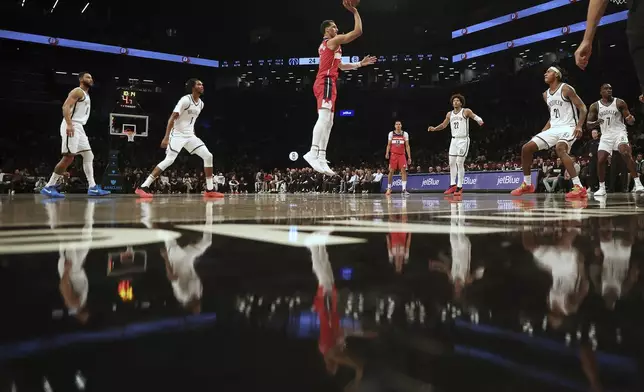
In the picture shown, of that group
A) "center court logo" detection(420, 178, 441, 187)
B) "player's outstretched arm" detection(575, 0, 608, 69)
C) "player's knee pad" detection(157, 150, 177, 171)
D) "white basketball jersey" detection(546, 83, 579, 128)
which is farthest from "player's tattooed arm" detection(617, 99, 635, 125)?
"center court logo" detection(420, 178, 441, 187)

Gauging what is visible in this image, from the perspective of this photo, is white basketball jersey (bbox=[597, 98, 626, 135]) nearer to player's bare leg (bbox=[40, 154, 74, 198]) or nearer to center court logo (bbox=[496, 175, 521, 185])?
center court logo (bbox=[496, 175, 521, 185])

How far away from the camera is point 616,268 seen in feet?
2.66

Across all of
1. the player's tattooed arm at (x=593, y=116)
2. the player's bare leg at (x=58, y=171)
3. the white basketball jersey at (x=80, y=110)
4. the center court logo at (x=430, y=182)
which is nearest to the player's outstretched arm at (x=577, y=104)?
the player's tattooed arm at (x=593, y=116)

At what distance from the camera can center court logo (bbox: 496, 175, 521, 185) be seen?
12.7 m

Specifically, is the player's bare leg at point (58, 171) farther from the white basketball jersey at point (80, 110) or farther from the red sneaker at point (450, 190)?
the red sneaker at point (450, 190)

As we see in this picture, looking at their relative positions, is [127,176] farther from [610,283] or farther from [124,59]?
[610,283]

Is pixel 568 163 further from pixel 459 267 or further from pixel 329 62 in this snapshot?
pixel 459 267

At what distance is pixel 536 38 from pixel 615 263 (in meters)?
23.1

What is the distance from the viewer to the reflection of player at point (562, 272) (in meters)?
0.53

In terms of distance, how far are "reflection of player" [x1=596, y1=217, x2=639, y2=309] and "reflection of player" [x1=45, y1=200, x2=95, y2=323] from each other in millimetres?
601

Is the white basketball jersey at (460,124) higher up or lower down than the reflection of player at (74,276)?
higher up

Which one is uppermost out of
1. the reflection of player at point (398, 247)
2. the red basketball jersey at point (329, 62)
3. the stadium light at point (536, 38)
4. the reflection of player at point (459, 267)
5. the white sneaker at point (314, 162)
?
the stadium light at point (536, 38)

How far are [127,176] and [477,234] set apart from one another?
17.4 metres

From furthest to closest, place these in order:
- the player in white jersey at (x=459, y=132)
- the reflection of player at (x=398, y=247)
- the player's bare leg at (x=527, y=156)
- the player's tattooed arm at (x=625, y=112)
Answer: the player in white jersey at (x=459, y=132)
the player's tattooed arm at (x=625, y=112)
the player's bare leg at (x=527, y=156)
the reflection of player at (x=398, y=247)
